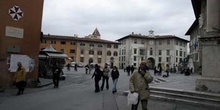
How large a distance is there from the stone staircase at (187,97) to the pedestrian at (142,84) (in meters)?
4.09

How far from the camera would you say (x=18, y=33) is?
14188mm

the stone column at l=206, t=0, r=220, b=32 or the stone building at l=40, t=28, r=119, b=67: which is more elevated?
the stone building at l=40, t=28, r=119, b=67

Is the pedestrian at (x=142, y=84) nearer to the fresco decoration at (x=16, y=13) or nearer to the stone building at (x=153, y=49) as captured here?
the fresco decoration at (x=16, y=13)

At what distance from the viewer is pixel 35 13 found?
15.2m

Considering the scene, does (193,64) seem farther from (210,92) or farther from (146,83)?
(146,83)

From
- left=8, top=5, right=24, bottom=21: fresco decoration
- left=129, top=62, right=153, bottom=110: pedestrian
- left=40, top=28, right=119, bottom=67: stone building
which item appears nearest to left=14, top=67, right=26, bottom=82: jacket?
left=8, top=5, right=24, bottom=21: fresco decoration

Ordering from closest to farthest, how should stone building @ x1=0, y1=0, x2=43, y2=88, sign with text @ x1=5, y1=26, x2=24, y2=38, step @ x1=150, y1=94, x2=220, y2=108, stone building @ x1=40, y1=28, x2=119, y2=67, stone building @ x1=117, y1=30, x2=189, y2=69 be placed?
step @ x1=150, y1=94, x2=220, y2=108
stone building @ x1=0, y1=0, x2=43, y2=88
sign with text @ x1=5, y1=26, x2=24, y2=38
stone building @ x1=40, y1=28, x2=119, y2=67
stone building @ x1=117, y1=30, x2=189, y2=69

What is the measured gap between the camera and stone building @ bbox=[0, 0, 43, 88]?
13.5 meters

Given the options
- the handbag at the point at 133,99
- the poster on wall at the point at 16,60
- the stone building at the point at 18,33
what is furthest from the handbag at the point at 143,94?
the poster on wall at the point at 16,60

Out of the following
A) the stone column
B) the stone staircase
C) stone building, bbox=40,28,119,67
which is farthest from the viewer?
stone building, bbox=40,28,119,67

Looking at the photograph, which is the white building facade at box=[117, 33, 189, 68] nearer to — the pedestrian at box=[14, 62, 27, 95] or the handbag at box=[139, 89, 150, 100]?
the pedestrian at box=[14, 62, 27, 95]

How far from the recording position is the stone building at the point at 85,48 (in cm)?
8444

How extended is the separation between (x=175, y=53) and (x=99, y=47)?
27601mm

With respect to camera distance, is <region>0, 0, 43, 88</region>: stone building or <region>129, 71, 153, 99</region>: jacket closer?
<region>129, 71, 153, 99</region>: jacket
